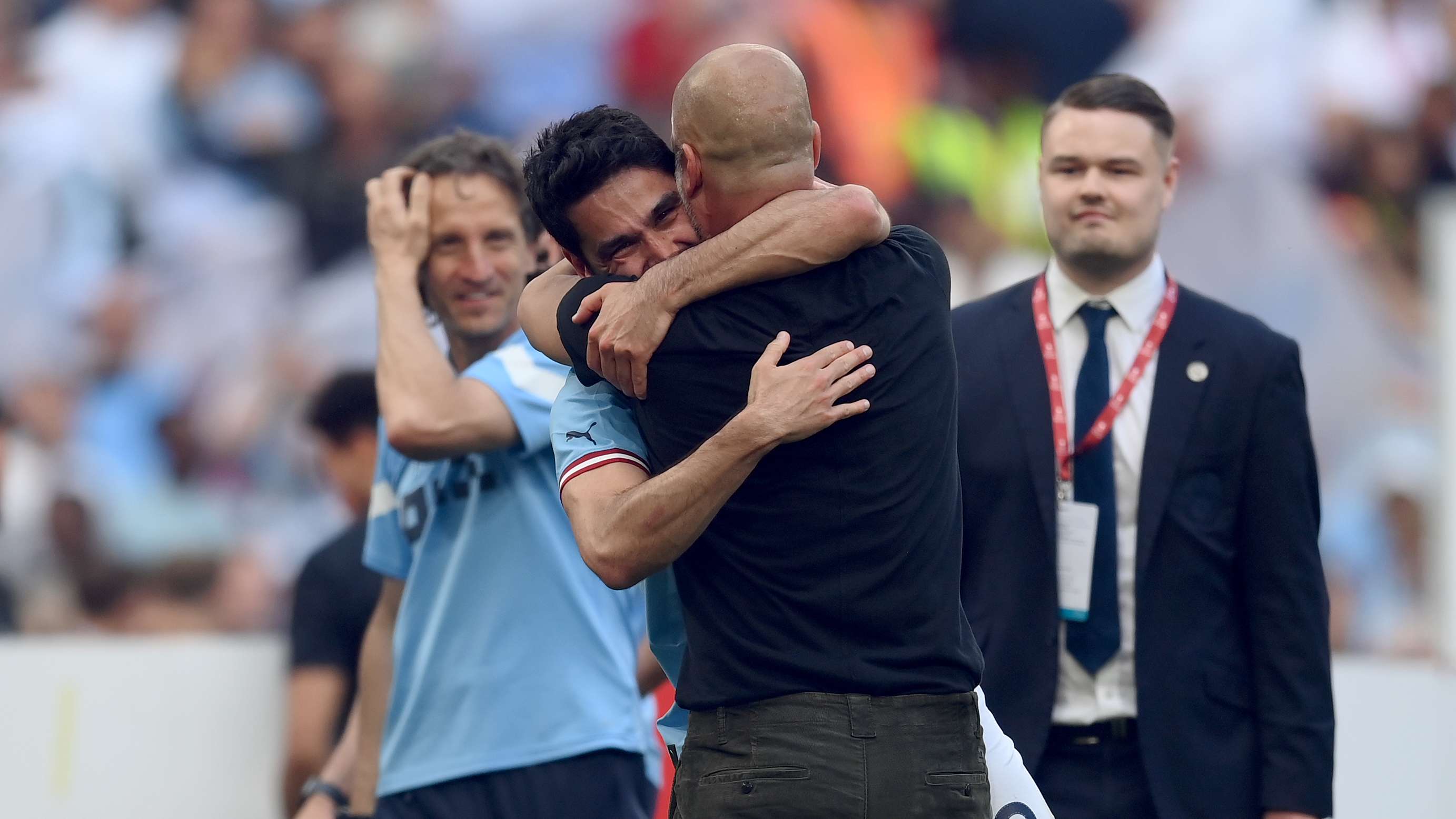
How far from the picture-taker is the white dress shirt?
3109 millimetres

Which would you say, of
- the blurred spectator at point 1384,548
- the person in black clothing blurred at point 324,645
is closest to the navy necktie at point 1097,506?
the person in black clothing blurred at point 324,645

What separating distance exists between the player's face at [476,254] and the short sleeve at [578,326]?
3.57 ft

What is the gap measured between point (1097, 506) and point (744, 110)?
1332 millimetres

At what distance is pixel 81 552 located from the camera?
660cm

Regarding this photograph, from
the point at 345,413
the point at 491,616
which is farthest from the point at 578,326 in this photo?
the point at 345,413

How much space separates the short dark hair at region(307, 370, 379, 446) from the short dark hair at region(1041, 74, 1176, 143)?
2567 mm

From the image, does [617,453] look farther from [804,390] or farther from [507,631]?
[507,631]

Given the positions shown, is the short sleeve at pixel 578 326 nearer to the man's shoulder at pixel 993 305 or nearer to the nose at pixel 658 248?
the nose at pixel 658 248

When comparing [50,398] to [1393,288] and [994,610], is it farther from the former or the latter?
[1393,288]

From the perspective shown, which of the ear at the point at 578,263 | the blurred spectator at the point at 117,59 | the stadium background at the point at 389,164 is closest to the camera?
the ear at the point at 578,263

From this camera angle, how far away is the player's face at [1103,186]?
10.8 feet

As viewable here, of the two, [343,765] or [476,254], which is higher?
[476,254]

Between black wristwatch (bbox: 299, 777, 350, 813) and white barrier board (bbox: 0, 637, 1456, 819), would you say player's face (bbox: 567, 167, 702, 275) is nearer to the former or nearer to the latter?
black wristwatch (bbox: 299, 777, 350, 813)

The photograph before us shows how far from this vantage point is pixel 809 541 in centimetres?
214
